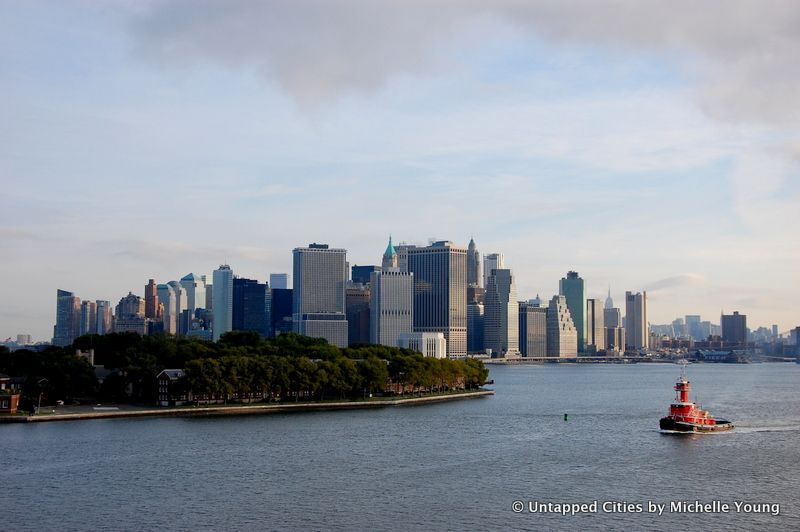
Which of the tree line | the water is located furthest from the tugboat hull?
the tree line

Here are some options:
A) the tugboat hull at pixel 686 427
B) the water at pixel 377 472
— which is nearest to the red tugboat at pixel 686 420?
the tugboat hull at pixel 686 427

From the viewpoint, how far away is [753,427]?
9475 centimetres

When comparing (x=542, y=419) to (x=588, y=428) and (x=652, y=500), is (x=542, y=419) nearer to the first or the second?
(x=588, y=428)

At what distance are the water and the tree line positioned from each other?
971 centimetres

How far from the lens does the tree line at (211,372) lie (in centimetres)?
10738

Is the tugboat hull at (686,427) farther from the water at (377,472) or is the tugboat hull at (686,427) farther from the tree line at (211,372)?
the tree line at (211,372)

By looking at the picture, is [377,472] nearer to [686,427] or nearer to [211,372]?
[686,427]

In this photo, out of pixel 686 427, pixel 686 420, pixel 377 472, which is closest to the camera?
pixel 377 472

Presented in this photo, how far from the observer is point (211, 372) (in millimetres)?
106000

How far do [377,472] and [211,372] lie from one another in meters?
44.7

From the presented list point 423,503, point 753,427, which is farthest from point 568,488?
point 753,427

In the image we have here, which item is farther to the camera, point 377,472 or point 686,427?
point 686,427

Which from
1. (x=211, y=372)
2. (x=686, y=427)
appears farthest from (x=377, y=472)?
(x=211, y=372)

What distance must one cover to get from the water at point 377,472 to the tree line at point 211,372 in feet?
31.9
